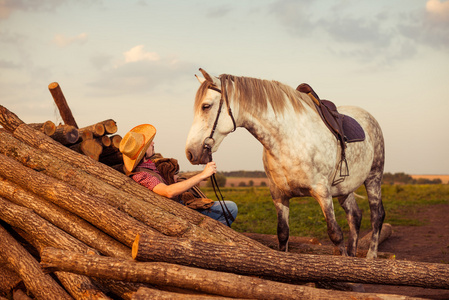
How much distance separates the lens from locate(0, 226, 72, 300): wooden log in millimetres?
4941

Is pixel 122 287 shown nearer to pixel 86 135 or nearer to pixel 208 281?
pixel 208 281

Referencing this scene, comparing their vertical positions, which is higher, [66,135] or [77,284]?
[66,135]

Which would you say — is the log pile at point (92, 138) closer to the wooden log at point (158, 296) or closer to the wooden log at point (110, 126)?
the wooden log at point (110, 126)

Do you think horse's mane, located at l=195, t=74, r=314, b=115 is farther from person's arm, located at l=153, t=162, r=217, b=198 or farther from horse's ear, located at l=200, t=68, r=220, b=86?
person's arm, located at l=153, t=162, r=217, b=198

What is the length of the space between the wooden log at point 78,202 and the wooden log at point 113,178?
1.64 ft

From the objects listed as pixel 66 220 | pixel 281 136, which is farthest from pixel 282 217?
pixel 66 220

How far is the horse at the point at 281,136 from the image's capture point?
16.3 ft

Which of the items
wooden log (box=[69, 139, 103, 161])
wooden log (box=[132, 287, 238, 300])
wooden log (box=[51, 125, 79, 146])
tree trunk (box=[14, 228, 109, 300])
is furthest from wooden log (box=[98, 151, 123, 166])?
wooden log (box=[132, 287, 238, 300])

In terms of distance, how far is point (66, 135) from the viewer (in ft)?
24.5

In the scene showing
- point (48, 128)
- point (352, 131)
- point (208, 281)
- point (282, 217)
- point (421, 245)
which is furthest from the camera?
point (421, 245)

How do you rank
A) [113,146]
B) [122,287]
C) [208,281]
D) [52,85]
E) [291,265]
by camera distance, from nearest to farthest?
[208,281]
[291,265]
[122,287]
[113,146]
[52,85]

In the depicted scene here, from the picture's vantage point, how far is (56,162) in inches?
243

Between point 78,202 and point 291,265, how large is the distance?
2857mm

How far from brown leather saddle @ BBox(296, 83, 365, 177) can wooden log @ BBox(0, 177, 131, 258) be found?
3.34 meters
